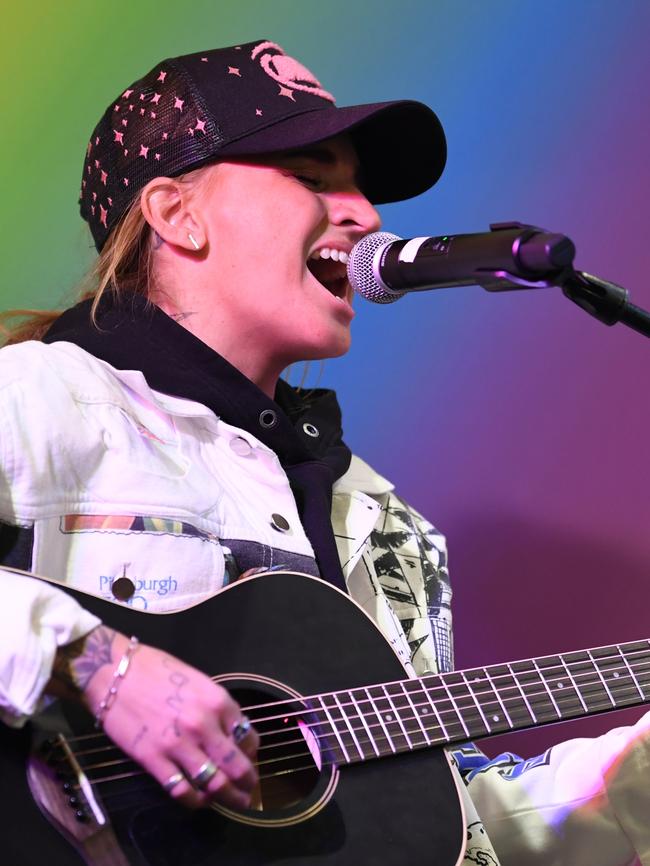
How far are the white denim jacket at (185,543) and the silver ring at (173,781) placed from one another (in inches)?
4.5

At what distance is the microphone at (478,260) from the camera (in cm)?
93

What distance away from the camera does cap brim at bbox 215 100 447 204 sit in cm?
144

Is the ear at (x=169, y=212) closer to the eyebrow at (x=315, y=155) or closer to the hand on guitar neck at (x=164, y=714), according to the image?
the eyebrow at (x=315, y=155)

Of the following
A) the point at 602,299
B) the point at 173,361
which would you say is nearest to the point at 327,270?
the point at 173,361

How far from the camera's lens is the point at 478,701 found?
3.72ft

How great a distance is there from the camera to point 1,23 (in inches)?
70.7

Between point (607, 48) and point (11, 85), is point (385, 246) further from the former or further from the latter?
point (607, 48)

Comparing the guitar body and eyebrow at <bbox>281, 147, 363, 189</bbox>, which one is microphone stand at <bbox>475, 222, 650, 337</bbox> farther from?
eyebrow at <bbox>281, 147, 363, 189</bbox>

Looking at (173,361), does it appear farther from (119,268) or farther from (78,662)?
(78,662)

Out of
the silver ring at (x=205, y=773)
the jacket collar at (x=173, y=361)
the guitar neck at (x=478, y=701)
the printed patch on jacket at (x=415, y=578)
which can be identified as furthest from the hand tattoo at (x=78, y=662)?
the printed patch on jacket at (x=415, y=578)

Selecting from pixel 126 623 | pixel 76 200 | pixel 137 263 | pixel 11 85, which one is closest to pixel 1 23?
pixel 11 85

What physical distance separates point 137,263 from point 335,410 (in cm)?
38

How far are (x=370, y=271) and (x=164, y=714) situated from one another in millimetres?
564

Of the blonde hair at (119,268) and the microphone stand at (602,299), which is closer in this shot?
the microphone stand at (602,299)
